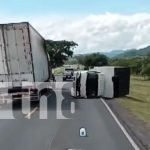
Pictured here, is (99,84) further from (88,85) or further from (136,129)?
(136,129)

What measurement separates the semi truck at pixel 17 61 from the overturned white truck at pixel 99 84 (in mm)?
8662

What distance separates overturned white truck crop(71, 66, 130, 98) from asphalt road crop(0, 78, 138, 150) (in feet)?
42.2

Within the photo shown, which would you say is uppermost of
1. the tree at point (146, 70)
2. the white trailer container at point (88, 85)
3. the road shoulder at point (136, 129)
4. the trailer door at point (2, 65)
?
the trailer door at point (2, 65)

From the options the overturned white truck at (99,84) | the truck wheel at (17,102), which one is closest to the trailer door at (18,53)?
the truck wheel at (17,102)

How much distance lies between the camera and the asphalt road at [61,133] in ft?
43.8

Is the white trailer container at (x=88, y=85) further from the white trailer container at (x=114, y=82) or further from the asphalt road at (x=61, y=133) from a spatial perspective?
the asphalt road at (x=61, y=133)

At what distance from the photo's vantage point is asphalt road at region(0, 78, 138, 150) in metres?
13.3

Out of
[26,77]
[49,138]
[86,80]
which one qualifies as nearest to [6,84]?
[26,77]

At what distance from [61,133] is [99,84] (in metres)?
20.4

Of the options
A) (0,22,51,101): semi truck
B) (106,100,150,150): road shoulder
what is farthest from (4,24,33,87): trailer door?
(106,100,150,150): road shoulder

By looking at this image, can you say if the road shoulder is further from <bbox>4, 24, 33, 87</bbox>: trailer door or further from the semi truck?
<bbox>4, 24, 33, 87</bbox>: trailer door

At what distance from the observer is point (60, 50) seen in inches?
4471

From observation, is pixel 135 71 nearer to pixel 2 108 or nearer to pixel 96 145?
pixel 2 108

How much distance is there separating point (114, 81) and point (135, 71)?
7319 cm
